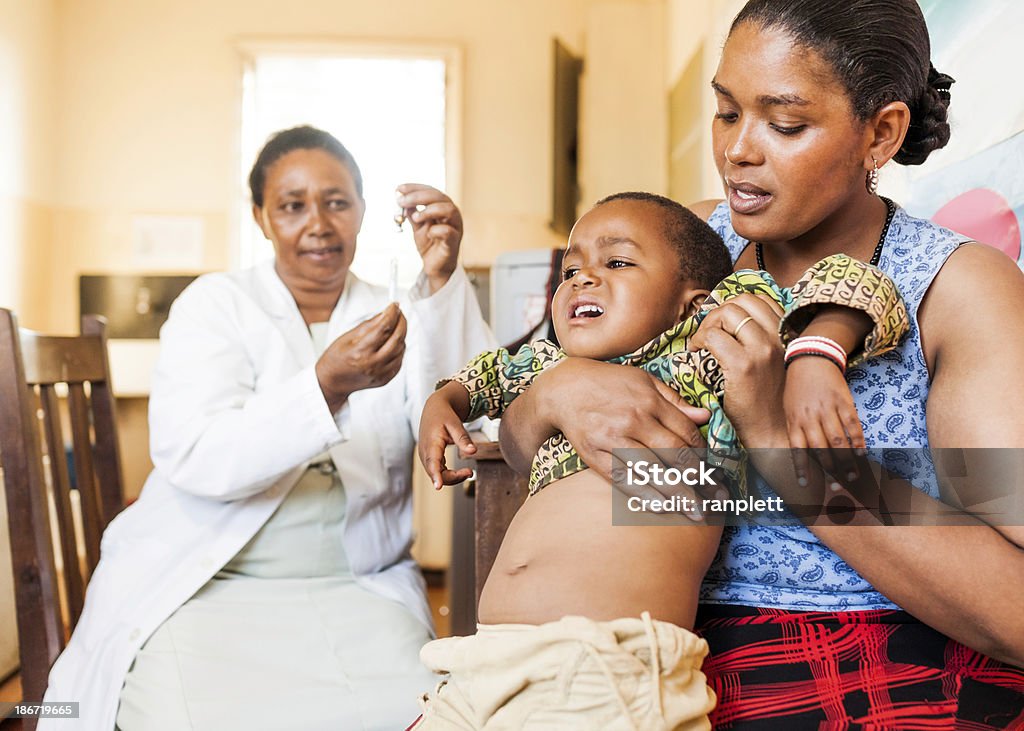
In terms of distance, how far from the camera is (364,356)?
1534 mm

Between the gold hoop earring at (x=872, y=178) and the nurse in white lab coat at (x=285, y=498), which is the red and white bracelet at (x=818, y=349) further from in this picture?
the nurse in white lab coat at (x=285, y=498)

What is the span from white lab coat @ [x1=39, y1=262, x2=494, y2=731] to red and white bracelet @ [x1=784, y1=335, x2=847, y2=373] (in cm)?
90

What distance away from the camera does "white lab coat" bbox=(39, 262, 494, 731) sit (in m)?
1.61

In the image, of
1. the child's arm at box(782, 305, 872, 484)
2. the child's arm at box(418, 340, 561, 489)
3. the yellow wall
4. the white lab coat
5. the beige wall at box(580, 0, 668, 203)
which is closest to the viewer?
the child's arm at box(782, 305, 872, 484)

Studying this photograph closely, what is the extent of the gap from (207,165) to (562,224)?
2.14m

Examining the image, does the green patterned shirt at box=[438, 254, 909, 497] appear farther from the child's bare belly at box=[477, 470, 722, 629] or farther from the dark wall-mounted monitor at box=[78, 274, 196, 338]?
the dark wall-mounted monitor at box=[78, 274, 196, 338]

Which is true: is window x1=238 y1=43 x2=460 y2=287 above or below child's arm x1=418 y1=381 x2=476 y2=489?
above

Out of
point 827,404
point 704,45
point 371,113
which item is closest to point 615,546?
point 827,404

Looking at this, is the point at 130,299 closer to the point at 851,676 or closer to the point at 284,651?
the point at 284,651

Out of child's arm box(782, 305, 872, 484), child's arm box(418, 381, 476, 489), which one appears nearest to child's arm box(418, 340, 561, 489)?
child's arm box(418, 381, 476, 489)

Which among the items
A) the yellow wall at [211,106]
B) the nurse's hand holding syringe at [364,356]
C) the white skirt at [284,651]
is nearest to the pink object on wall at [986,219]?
the nurse's hand holding syringe at [364,356]

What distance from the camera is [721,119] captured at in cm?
114

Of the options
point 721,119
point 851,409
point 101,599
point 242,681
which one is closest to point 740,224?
point 721,119

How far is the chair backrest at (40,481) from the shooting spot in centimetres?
164
